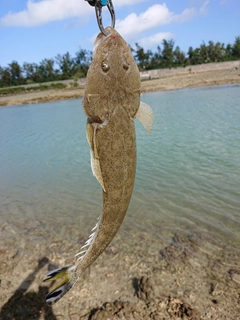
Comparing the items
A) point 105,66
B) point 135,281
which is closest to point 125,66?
point 105,66

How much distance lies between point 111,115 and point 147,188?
607 centimetres

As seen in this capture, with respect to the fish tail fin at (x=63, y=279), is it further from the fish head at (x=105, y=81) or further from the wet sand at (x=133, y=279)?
the wet sand at (x=133, y=279)

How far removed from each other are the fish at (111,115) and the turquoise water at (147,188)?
3.61 metres

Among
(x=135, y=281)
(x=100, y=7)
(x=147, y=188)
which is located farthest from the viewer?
(x=147, y=188)

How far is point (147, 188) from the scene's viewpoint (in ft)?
27.1

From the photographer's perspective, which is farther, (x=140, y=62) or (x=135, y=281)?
(x=140, y=62)

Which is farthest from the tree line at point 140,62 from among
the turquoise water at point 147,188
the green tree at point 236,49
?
the turquoise water at point 147,188

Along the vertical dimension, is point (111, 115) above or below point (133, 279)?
above

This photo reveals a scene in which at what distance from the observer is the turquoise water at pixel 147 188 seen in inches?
247

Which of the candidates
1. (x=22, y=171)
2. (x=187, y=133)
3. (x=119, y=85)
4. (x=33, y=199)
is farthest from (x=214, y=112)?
(x=119, y=85)

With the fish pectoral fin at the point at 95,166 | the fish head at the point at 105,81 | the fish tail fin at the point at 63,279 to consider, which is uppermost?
the fish head at the point at 105,81

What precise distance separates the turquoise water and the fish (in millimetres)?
3609

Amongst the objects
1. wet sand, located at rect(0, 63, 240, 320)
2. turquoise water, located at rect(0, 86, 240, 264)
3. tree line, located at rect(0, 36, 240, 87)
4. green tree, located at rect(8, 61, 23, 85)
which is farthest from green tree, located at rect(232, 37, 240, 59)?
wet sand, located at rect(0, 63, 240, 320)

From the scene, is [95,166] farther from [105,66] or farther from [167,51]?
[167,51]
